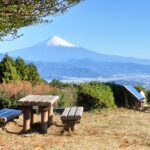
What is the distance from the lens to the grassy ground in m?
11.7

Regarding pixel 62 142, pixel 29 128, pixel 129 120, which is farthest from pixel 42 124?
pixel 129 120

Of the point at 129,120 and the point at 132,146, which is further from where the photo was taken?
the point at 129,120

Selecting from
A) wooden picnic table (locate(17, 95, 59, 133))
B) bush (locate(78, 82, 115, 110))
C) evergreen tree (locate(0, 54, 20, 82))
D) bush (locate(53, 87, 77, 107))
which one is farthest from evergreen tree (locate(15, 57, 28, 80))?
wooden picnic table (locate(17, 95, 59, 133))

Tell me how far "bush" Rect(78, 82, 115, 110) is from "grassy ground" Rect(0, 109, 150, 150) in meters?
2.55

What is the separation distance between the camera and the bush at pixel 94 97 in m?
19.5

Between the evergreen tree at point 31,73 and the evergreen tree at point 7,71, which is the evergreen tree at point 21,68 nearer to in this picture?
the evergreen tree at point 31,73

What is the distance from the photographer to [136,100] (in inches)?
841

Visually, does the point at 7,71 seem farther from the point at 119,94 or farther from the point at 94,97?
the point at 94,97

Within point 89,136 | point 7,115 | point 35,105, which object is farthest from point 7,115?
point 89,136

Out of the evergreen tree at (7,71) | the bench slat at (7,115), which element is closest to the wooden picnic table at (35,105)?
the bench slat at (7,115)

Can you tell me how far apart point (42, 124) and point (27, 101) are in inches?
29.4

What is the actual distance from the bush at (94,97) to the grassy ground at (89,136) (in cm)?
255

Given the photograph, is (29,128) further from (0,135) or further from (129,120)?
(129,120)

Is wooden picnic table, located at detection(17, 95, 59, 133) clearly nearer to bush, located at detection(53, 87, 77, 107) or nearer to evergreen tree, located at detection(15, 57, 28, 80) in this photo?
bush, located at detection(53, 87, 77, 107)
